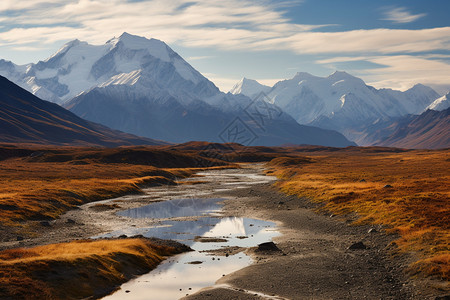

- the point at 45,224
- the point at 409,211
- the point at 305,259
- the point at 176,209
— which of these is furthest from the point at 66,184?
the point at 409,211

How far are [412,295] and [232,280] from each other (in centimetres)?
1174

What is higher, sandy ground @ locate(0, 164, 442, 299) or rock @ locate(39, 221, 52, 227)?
rock @ locate(39, 221, 52, 227)

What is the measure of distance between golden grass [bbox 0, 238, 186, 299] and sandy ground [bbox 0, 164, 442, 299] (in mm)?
7167

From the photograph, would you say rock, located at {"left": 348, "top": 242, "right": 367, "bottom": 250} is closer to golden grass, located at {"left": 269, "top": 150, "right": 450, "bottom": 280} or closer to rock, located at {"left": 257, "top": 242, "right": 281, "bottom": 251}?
golden grass, located at {"left": 269, "top": 150, "right": 450, "bottom": 280}

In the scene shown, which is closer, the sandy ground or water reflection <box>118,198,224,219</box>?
the sandy ground

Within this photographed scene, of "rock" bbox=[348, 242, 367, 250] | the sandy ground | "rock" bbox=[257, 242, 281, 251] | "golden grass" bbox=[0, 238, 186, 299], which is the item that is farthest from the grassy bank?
"rock" bbox=[348, 242, 367, 250]

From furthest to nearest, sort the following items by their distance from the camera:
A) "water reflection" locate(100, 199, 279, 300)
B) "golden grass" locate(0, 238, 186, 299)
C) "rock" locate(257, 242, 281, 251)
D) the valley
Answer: "rock" locate(257, 242, 281, 251) < "water reflection" locate(100, 199, 279, 300) < the valley < "golden grass" locate(0, 238, 186, 299)

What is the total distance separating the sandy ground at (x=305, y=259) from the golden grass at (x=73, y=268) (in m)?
7.17

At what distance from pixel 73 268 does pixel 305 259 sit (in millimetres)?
18133

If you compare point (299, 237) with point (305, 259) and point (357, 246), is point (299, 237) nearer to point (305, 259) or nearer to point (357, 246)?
point (357, 246)

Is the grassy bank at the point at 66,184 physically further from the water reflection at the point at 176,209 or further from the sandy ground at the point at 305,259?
the water reflection at the point at 176,209

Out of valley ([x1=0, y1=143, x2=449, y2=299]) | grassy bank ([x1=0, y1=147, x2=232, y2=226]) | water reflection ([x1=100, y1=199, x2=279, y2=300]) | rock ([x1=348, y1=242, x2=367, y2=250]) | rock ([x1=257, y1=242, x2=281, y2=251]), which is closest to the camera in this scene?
valley ([x1=0, y1=143, x2=449, y2=299])

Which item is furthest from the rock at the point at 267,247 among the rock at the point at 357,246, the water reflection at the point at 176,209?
the water reflection at the point at 176,209

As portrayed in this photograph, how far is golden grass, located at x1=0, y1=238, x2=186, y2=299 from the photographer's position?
25875 millimetres
